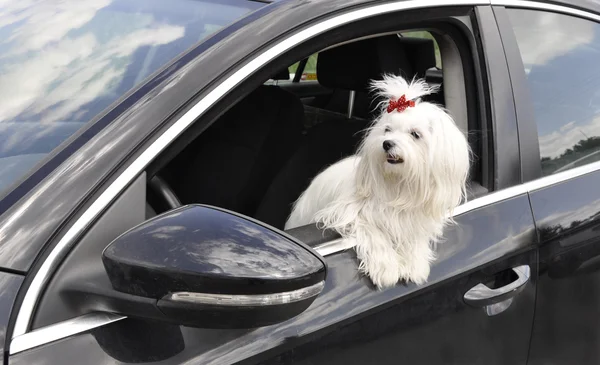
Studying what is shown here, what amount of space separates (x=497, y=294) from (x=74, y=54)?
1289 millimetres

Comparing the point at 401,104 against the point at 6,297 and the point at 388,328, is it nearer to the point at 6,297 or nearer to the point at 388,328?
the point at 388,328

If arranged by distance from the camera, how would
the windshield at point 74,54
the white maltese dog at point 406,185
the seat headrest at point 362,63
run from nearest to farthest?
the windshield at point 74,54, the white maltese dog at point 406,185, the seat headrest at point 362,63

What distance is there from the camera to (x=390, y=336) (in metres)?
1.60

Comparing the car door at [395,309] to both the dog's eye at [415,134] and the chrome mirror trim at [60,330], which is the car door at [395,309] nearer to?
the chrome mirror trim at [60,330]

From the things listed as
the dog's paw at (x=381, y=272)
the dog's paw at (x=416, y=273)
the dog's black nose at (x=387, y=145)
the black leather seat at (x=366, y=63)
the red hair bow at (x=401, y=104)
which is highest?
the black leather seat at (x=366, y=63)

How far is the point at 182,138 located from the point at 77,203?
0.26m

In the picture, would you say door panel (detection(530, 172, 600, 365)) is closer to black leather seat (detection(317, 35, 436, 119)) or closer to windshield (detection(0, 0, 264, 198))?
black leather seat (detection(317, 35, 436, 119))

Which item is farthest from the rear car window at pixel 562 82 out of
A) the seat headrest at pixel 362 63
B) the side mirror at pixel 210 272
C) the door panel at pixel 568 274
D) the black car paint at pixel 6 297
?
the black car paint at pixel 6 297

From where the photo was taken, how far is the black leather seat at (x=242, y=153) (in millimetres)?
2320

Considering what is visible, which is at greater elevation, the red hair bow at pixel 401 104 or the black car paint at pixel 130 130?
the black car paint at pixel 130 130

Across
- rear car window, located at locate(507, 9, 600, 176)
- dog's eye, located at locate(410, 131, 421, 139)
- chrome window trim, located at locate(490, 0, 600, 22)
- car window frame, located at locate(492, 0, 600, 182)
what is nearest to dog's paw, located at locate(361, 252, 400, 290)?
dog's eye, located at locate(410, 131, 421, 139)

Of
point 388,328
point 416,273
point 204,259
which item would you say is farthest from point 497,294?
point 204,259

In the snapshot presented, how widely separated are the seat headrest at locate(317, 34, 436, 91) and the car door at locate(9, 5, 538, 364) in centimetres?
51

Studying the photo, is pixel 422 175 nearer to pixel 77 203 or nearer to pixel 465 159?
pixel 465 159
